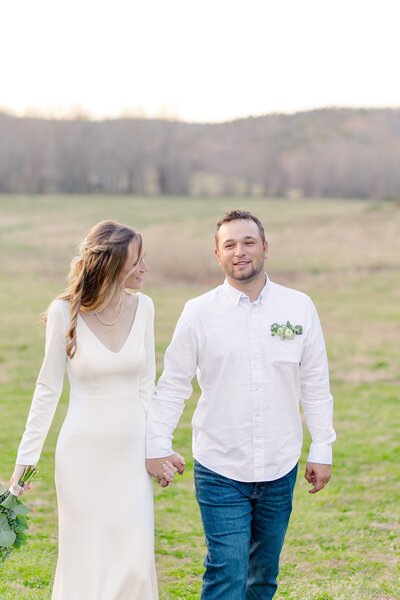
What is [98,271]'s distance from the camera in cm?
415

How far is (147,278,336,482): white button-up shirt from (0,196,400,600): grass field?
1851 millimetres

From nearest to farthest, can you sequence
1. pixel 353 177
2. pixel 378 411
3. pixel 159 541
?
1. pixel 159 541
2. pixel 378 411
3. pixel 353 177

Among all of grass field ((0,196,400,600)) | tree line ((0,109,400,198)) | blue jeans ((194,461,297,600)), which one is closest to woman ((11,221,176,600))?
blue jeans ((194,461,297,600))

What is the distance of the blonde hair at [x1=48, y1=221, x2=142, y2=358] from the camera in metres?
4.13

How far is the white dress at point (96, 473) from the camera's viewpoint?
13.3 feet

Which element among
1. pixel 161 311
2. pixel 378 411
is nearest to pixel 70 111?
pixel 161 311

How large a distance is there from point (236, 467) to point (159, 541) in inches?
124

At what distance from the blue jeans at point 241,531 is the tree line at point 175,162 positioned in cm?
8452

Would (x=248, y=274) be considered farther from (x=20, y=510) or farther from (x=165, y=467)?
(x=20, y=510)

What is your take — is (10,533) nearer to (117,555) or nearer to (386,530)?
(117,555)

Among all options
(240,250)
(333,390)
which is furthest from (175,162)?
(240,250)

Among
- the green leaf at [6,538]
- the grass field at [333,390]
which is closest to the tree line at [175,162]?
the grass field at [333,390]

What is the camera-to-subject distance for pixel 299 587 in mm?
5543

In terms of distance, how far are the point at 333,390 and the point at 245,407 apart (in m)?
10.3
